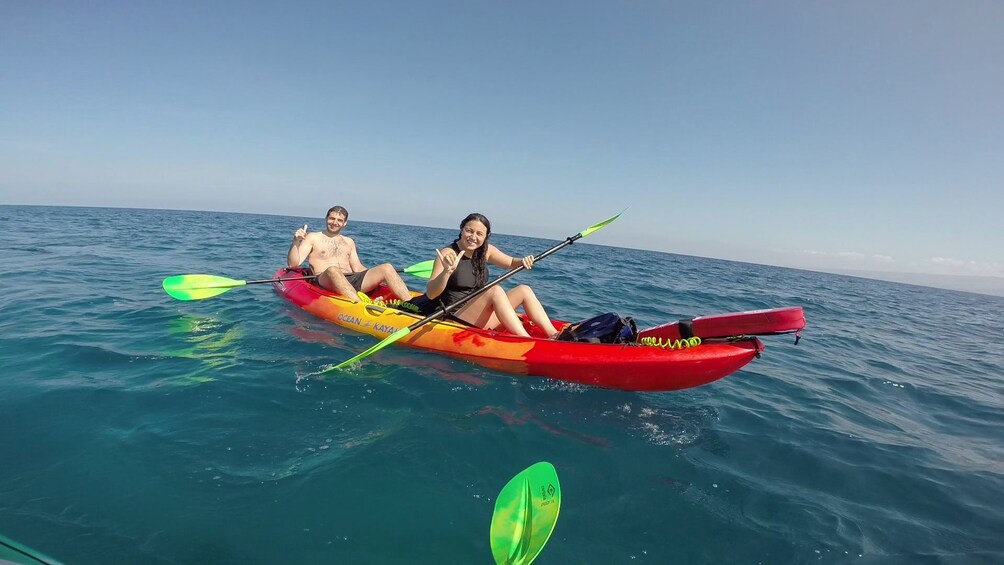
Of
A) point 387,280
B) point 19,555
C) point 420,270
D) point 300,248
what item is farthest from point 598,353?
point 300,248

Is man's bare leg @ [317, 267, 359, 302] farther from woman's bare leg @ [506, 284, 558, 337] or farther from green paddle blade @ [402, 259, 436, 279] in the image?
woman's bare leg @ [506, 284, 558, 337]

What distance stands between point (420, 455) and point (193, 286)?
6060mm

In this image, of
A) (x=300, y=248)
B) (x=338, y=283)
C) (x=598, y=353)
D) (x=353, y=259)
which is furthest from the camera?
(x=353, y=259)

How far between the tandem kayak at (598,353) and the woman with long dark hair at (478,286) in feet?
0.73

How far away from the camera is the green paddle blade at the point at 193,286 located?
719 cm

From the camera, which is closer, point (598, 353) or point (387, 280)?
point (598, 353)

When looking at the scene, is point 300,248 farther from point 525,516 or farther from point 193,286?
point 525,516

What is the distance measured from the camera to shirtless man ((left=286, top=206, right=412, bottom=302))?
711 centimetres

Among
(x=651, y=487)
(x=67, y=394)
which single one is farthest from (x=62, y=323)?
(x=651, y=487)

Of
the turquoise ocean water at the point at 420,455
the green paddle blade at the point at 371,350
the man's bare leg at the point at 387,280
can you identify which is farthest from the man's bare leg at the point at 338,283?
the green paddle blade at the point at 371,350

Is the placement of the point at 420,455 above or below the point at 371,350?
below

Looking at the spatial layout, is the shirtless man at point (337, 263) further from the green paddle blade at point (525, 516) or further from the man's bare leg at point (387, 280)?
the green paddle blade at point (525, 516)

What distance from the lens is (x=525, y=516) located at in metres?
2.47

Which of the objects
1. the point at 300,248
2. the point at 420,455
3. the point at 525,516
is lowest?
the point at 420,455
